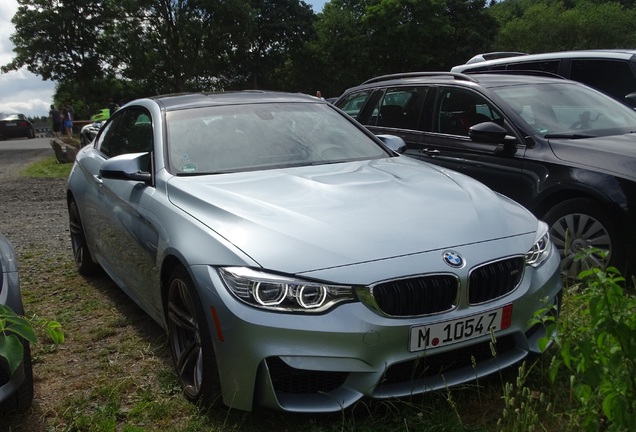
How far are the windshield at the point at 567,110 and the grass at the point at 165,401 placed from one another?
181 centimetres

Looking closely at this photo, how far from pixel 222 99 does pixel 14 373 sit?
7.72 ft

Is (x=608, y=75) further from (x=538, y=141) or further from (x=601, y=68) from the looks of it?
(x=538, y=141)

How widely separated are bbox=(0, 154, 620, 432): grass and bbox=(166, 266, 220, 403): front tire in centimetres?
11

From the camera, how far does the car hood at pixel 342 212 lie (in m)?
2.71

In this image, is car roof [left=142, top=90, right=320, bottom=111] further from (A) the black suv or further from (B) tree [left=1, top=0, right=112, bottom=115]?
(B) tree [left=1, top=0, right=112, bottom=115]

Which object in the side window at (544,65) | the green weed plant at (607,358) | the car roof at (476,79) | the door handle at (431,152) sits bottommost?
the green weed plant at (607,358)

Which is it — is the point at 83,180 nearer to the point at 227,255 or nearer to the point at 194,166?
the point at 194,166

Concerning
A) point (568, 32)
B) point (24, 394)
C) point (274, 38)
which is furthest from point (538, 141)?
point (568, 32)

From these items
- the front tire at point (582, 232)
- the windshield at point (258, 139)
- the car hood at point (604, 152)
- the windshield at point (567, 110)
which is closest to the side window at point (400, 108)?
the windshield at point (567, 110)

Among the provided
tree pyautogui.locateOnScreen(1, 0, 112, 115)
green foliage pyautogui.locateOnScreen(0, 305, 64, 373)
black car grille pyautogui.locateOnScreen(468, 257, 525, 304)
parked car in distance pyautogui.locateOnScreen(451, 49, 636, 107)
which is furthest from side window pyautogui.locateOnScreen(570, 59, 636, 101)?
tree pyautogui.locateOnScreen(1, 0, 112, 115)

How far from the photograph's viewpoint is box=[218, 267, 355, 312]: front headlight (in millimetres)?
2574

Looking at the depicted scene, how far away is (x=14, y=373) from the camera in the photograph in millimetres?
2723

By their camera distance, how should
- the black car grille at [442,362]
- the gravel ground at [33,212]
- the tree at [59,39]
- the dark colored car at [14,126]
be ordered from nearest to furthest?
the black car grille at [442,362] < the gravel ground at [33,212] < the dark colored car at [14,126] < the tree at [59,39]

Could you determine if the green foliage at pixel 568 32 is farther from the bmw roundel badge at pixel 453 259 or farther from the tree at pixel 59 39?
the bmw roundel badge at pixel 453 259
